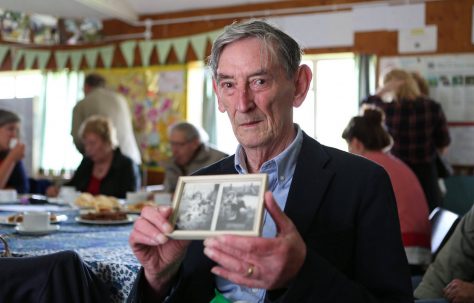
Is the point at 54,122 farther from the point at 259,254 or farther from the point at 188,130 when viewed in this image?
the point at 259,254

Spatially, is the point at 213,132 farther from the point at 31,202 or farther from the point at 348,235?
the point at 348,235

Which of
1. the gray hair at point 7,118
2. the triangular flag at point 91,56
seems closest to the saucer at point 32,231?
the gray hair at point 7,118

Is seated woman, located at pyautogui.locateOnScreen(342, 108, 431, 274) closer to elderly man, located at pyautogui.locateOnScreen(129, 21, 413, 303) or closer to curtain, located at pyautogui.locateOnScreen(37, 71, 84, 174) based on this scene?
elderly man, located at pyautogui.locateOnScreen(129, 21, 413, 303)

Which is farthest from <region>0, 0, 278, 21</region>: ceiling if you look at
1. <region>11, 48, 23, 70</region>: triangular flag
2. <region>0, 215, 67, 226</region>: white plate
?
<region>0, 215, 67, 226</region>: white plate

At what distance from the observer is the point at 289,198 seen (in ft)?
4.02

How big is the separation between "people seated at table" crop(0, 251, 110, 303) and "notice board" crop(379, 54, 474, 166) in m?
4.57

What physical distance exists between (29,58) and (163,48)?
2098 mm

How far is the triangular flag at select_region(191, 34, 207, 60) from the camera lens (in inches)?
243

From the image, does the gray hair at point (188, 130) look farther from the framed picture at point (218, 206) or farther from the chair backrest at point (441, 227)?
the framed picture at point (218, 206)

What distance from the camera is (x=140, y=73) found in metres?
6.64

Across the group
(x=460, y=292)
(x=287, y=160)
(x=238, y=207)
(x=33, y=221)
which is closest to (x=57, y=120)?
(x=33, y=221)

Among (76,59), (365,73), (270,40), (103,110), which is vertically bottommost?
(270,40)

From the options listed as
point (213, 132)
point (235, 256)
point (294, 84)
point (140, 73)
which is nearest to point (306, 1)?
point (213, 132)

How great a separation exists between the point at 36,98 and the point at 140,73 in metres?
1.60
